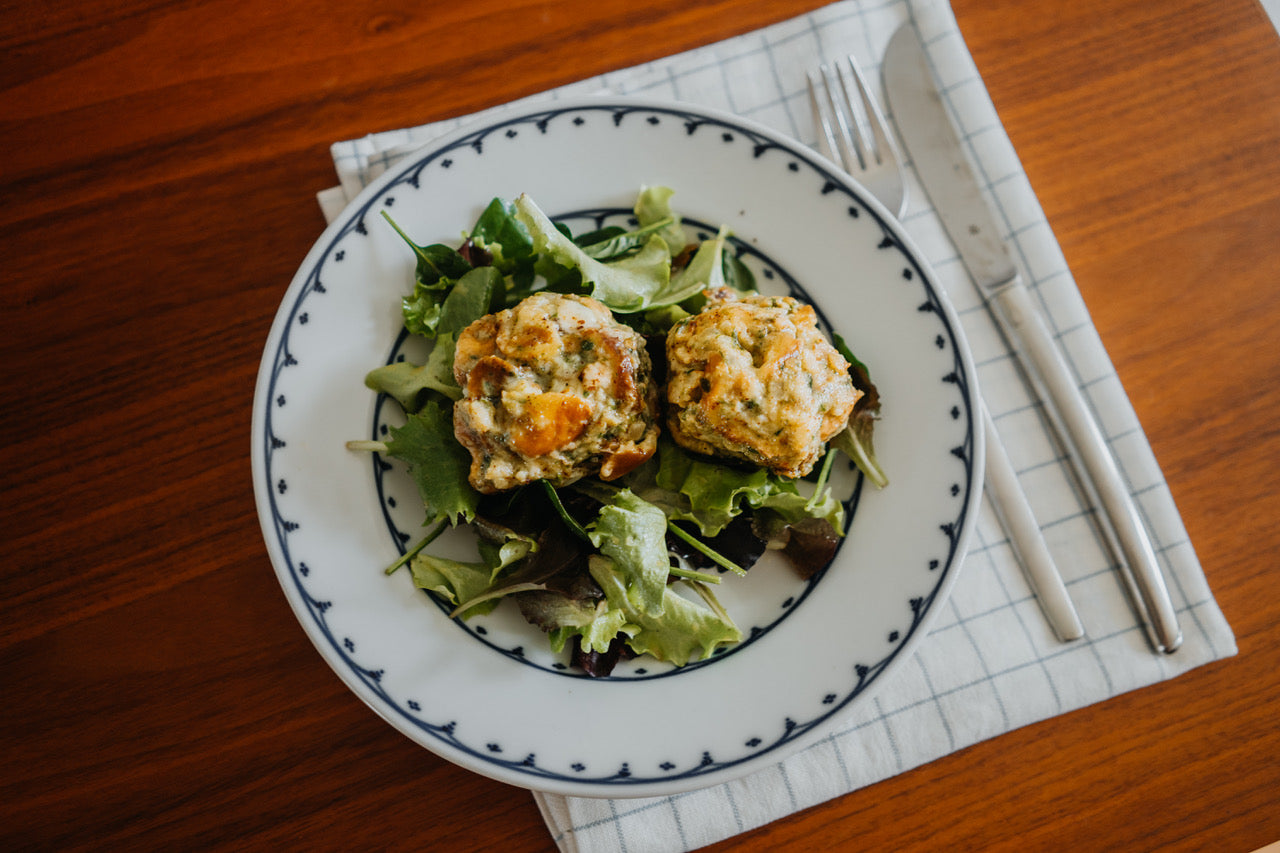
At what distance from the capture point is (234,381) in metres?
2.93

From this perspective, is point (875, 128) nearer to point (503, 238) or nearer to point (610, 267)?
point (610, 267)

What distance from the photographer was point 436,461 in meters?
2.42

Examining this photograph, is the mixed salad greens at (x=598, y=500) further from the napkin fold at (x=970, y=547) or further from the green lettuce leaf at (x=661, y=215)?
the napkin fold at (x=970, y=547)

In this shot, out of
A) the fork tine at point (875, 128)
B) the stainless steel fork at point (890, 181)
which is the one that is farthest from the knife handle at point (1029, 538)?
the fork tine at point (875, 128)

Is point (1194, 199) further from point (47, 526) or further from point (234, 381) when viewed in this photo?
point (47, 526)

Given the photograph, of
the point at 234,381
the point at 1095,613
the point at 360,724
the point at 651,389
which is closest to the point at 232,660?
the point at 360,724

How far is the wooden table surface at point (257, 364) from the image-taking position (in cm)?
281

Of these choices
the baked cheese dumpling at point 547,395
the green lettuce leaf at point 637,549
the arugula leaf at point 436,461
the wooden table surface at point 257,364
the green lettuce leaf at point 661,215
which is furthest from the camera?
the wooden table surface at point 257,364

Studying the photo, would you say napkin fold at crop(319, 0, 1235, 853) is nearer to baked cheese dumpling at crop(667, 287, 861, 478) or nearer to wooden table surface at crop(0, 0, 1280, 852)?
wooden table surface at crop(0, 0, 1280, 852)

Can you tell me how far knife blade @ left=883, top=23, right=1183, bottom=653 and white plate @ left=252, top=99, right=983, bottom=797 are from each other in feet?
1.89

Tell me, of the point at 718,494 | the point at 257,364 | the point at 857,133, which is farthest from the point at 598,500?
the point at 857,133

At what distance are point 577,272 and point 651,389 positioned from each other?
18.2 inches

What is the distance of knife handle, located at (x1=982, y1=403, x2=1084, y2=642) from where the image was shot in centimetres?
286

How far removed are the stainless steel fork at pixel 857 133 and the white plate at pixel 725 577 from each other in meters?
0.43
